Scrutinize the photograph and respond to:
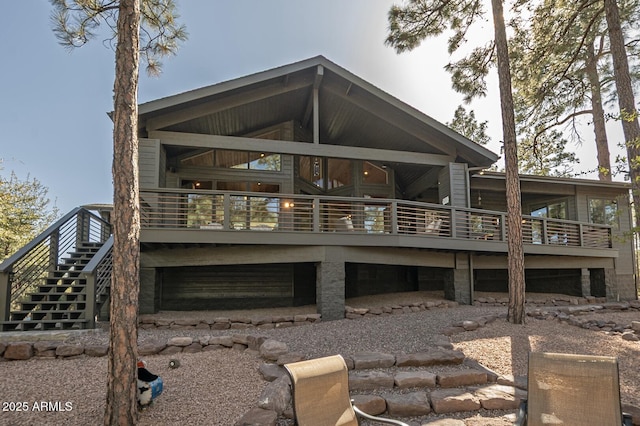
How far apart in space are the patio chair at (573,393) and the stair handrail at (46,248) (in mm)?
7344

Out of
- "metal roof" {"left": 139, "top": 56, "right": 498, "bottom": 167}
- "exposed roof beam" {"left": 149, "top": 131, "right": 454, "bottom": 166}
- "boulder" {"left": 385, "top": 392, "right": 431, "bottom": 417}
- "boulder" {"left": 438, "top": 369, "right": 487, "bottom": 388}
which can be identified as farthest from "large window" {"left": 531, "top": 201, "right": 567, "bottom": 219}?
"boulder" {"left": 385, "top": 392, "right": 431, "bottom": 417}

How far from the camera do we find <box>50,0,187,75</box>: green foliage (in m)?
4.24

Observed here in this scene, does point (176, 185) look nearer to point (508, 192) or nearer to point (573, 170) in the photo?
point (508, 192)

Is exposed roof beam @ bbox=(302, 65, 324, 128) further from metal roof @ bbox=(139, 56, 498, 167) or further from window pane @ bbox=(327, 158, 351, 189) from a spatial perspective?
window pane @ bbox=(327, 158, 351, 189)

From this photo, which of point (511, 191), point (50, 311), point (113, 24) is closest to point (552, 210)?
point (511, 191)

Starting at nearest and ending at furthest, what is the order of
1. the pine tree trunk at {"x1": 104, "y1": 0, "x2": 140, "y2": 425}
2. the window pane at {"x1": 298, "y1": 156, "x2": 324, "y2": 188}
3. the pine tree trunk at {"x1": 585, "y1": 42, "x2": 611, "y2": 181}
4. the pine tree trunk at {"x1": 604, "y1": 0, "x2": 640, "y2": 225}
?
the pine tree trunk at {"x1": 104, "y1": 0, "x2": 140, "y2": 425}, the pine tree trunk at {"x1": 604, "y1": 0, "x2": 640, "y2": 225}, the window pane at {"x1": 298, "y1": 156, "x2": 324, "y2": 188}, the pine tree trunk at {"x1": 585, "y1": 42, "x2": 611, "y2": 181}

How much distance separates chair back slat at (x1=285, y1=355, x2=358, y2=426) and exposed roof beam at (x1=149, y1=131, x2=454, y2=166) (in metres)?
6.66

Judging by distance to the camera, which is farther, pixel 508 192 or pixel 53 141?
pixel 53 141

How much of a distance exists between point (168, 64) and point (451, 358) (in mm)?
5807

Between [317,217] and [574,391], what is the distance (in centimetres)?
587

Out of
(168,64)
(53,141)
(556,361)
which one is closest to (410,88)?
(168,64)

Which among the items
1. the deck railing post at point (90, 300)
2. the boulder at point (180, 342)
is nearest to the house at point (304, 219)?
the deck railing post at point (90, 300)

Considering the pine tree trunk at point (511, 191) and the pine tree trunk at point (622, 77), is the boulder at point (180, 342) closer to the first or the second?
the pine tree trunk at point (511, 191)

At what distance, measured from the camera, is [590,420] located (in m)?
2.74
